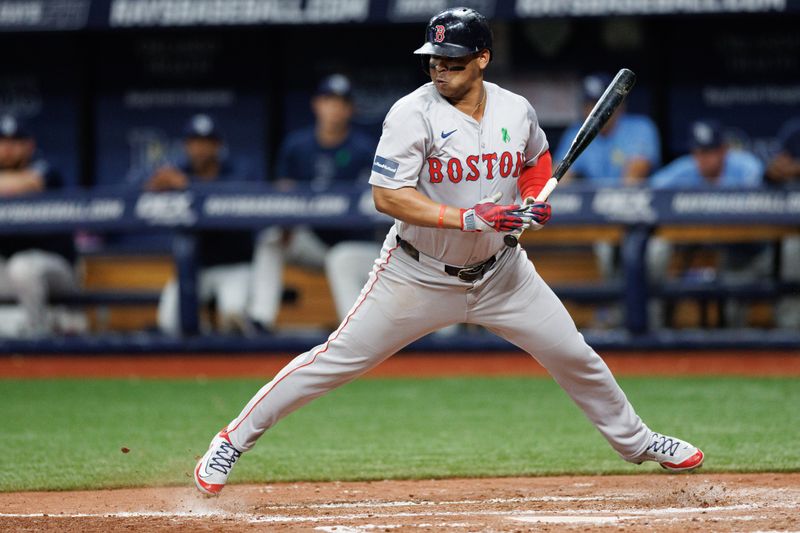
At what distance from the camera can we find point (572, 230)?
8930 mm

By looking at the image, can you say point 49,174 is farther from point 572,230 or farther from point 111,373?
point 572,230

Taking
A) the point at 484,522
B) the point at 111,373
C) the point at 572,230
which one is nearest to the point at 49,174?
the point at 111,373

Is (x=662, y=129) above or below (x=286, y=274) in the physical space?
above

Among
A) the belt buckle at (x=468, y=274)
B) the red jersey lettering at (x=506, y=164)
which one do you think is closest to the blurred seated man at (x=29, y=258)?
the belt buckle at (x=468, y=274)

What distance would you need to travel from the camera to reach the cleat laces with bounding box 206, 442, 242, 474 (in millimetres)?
4566

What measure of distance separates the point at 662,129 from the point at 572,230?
5.53 feet

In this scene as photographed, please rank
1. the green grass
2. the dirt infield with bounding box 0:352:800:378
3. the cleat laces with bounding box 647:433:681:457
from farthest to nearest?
the dirt infield with bounding box 0:352:800:378, the green grass, the cleat laces with bounding box 647:433:681:457

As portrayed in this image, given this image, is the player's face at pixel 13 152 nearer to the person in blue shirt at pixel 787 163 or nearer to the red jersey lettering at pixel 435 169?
the person in blue shirt at pixel 787 163

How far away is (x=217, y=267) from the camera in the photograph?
29.8ft

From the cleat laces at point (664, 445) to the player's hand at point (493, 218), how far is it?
106cm

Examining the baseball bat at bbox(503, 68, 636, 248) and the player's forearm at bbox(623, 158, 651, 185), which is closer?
the baseball bat at bbox(503, 68, 636, 248)

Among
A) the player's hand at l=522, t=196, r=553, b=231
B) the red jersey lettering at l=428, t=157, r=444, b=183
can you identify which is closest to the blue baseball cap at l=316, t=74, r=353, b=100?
the red jersey lettering at l=428, t=157, r=444, b=183

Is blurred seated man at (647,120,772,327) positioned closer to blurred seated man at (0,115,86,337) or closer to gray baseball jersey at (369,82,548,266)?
blurred seated man at (0,115,86,337)

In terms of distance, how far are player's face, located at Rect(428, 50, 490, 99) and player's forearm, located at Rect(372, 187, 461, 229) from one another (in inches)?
14.3
